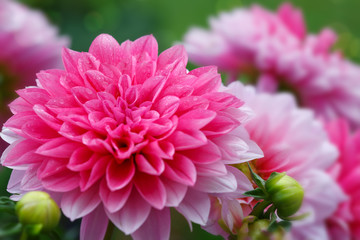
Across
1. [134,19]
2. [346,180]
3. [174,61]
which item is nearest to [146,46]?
[174,61]

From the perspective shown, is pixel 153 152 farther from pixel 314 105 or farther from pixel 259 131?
pixel 314 105

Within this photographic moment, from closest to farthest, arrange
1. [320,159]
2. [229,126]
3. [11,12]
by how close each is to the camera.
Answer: [229,126] < [320,159] < [11,12]

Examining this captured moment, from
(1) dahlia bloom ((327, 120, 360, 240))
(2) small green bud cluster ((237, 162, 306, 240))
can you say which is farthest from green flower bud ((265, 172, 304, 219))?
(1) dahlia bloom ((327, 120, 360, 240))

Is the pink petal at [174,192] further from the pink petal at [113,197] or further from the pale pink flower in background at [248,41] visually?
the pale pink flower in background at [248,41]

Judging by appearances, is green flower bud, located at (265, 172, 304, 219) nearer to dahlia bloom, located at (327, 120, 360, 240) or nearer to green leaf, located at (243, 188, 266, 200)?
green leaf, located at (243, 188, 266, 200)

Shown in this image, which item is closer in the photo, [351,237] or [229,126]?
[229,126]

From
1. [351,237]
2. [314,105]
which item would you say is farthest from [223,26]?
[351,237]

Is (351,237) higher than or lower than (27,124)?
lower
